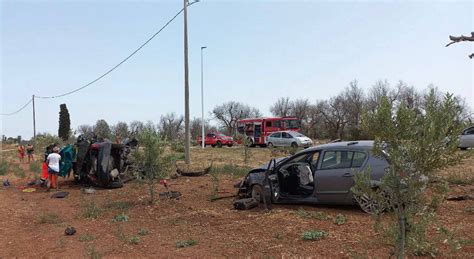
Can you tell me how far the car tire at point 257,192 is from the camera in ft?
32.7

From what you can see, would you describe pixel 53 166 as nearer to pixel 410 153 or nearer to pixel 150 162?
pixel 150 162

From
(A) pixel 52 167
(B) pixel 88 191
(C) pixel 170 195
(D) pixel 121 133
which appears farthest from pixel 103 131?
(C) pixel 170 195

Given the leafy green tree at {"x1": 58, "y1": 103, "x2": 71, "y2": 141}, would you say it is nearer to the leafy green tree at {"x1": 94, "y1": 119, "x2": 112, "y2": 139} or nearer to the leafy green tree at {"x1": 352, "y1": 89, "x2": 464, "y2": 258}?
the leafy green tree at {"x1": 94, "y1": 119, "x2": 112, "y2": 139}

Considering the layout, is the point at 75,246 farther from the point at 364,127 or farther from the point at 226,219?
the point at 364,127

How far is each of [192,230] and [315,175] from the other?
279cm

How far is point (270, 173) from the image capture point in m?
9.86

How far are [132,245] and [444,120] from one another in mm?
5122

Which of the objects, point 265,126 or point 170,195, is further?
point 265,126

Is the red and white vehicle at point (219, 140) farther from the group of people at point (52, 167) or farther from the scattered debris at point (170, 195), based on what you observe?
the scattered debris at point (170, 195)

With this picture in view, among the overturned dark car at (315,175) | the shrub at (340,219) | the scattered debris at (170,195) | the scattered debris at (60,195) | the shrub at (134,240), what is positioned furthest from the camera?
the scattered debris at (60,195)

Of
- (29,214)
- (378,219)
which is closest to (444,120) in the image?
(378,219)

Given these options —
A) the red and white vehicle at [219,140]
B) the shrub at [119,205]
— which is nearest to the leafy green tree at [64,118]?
the red and white vehicle at [219,140]

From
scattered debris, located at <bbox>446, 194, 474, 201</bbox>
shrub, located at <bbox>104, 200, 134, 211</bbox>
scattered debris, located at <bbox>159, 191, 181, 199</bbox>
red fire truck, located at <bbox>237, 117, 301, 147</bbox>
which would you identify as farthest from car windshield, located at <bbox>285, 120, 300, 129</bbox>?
scattered debris, located at <bbox>446, 194, 474, 201</bbox>

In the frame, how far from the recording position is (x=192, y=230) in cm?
810
